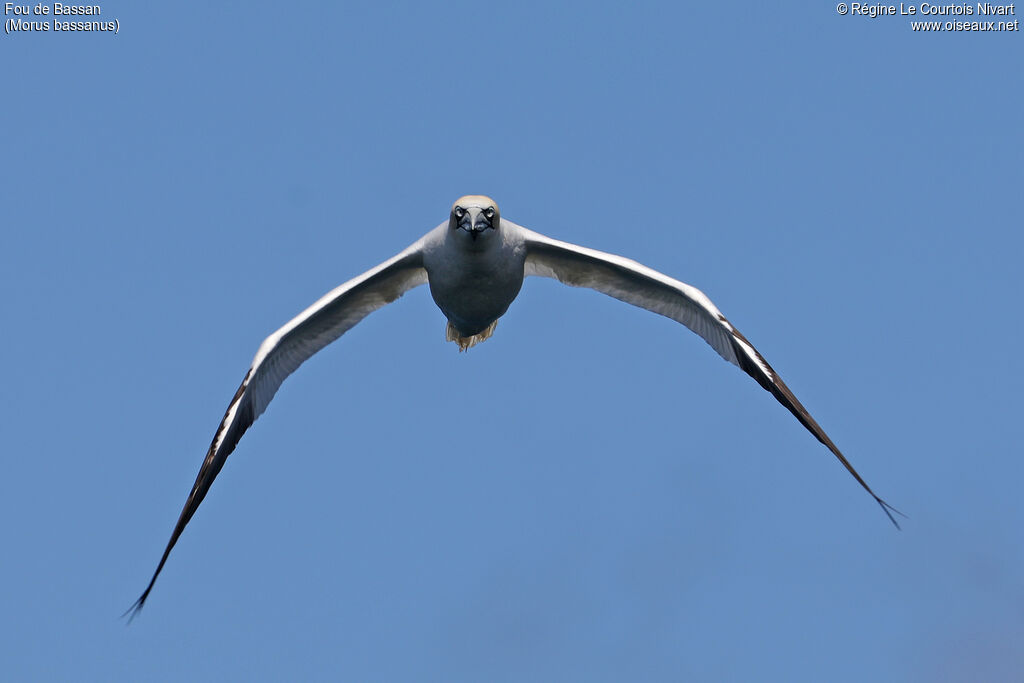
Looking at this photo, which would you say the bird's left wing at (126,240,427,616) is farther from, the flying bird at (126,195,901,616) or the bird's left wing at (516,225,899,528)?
the bird's left wing at (516,225,899,528)

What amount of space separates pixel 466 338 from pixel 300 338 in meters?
2.92

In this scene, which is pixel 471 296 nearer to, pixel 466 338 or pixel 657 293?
pixel 466 338

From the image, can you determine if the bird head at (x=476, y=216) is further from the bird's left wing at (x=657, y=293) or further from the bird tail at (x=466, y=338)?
the bird tail at (x=466, y=338)

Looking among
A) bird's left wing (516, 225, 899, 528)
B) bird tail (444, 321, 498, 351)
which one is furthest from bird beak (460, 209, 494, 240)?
bird tail (444, 321, 498, 351)

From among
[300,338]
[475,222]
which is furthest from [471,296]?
[300,338]

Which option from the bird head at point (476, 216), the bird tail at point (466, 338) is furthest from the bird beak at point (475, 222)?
the bird tail at point (466, 338)

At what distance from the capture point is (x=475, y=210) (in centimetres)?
1908

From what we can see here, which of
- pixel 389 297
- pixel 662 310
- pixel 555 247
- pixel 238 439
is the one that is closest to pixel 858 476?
pixel 662 310

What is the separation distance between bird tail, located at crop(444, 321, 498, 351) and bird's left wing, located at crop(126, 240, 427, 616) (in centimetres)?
104

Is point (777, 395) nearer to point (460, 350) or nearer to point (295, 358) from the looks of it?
point (460, 350)

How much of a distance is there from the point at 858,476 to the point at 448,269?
688 cm

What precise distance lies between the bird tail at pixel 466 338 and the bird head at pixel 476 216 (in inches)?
120

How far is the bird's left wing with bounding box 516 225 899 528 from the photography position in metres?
20.9

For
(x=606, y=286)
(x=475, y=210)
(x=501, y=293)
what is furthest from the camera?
(x=606, y=286)
